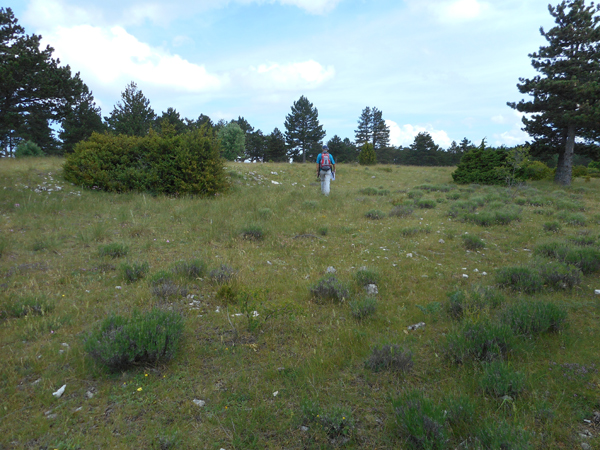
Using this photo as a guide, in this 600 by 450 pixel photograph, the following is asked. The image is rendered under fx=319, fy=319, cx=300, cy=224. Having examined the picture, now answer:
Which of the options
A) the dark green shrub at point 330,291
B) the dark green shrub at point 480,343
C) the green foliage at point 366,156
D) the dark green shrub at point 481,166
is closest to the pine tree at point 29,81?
the dark green shrub at point 330,291

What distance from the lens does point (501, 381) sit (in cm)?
247

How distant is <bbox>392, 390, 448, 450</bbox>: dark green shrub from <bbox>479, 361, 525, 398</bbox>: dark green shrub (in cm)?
53

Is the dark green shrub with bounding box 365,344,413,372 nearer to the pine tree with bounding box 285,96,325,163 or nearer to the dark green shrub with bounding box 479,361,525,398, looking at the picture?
the dark green shrub with bounding box 479,361,525,398

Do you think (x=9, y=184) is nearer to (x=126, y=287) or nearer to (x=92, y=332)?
(x=126, y=287)

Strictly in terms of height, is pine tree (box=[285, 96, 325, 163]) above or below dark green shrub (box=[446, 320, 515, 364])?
above

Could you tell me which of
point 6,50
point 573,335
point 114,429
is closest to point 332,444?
point 114,429

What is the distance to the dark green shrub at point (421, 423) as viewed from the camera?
2.03 m

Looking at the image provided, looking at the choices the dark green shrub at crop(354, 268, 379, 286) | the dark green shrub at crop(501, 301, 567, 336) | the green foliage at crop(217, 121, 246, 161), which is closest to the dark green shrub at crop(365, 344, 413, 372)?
the dark green shrub at crop(501, 301, 567, 336)

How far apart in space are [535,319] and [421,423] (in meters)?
2.10

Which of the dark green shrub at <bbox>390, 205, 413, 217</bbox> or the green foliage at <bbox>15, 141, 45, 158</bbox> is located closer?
the dark green shrub at <bbox>390, 205, 413, 217</bbox>

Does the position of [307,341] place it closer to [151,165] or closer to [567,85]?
[151,165]

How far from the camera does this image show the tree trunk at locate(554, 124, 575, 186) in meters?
18.4

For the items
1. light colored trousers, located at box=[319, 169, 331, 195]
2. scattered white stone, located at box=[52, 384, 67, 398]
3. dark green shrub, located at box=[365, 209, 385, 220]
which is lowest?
scattered white stone, located at box=[52, 384, 67, 398]

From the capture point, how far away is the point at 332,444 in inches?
85.6
